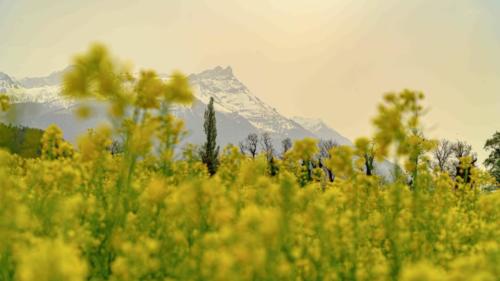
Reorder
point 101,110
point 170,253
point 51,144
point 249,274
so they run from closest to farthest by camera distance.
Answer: point 249,274
point 170,253
point 101,110
point 51,144

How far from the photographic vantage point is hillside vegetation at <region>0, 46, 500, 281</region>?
99.0 inches

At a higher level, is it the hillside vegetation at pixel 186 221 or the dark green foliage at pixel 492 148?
the dark green foliage at pixel 492 148

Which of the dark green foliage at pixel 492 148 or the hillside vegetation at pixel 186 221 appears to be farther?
the dark green foliage at pixel 492 148

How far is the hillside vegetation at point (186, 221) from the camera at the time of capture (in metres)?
2.52

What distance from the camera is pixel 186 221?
4047mm

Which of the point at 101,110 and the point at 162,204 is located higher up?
the point at 101,110

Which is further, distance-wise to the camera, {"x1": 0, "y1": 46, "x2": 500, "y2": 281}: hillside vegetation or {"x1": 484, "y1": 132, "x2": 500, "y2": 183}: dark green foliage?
{"x1": 484, "y1": 132, "x2": 500, "y2": 183}: dark green foliage

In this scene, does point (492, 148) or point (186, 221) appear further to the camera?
point (492, 148)

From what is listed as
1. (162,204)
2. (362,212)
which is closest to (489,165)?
(362,212)

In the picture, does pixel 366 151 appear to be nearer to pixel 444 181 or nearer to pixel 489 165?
pixel 444 181

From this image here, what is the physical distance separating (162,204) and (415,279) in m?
2.79

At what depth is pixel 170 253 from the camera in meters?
3.77

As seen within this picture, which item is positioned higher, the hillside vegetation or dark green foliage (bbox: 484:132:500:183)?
dark green foliage (bbox: 484:132:500:183)

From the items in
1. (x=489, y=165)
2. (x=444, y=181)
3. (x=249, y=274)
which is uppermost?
(x=489, y=165)
